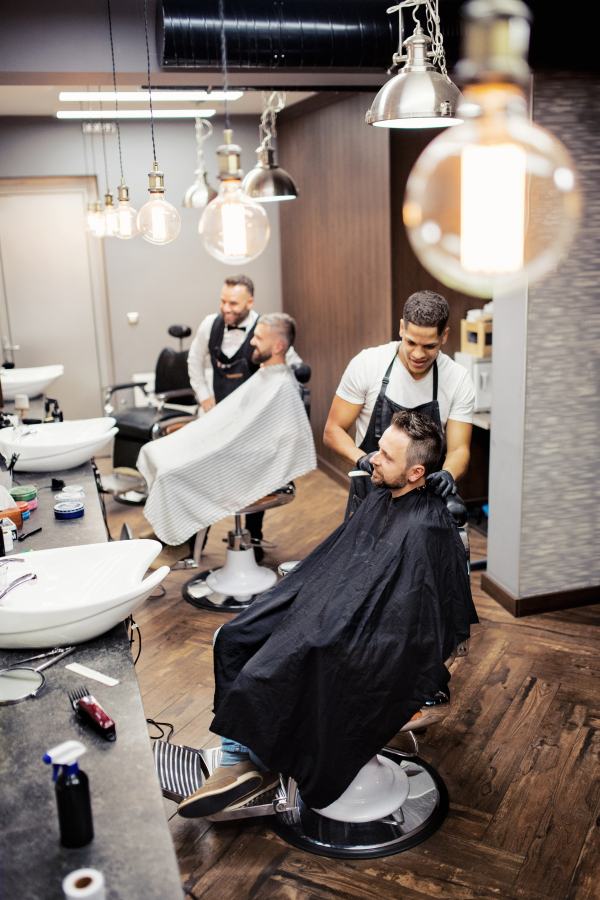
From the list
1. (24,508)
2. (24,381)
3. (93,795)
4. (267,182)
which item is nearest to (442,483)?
(93,795)

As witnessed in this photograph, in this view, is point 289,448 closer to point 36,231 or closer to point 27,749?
point 27,749

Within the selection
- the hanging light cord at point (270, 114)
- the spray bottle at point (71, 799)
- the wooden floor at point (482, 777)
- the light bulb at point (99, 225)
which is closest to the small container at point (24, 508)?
the wooden floor at point (482, 777)

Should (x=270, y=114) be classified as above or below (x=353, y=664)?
above

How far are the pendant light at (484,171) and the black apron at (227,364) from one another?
284 cm

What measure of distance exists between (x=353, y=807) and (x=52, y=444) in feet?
5.63

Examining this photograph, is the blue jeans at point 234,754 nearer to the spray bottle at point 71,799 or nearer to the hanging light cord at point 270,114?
the spray bottle at point 71,799

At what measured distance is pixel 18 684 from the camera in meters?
1.45

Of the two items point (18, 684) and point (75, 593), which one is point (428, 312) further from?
point (18, 684)

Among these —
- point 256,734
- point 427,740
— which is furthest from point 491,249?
point 427,740

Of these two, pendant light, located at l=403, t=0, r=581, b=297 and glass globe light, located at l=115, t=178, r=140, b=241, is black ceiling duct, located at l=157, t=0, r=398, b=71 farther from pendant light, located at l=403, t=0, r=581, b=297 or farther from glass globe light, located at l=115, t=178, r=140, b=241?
pendant light, located at l=403, t=0, r=581, b=297

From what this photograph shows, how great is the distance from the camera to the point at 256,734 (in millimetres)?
1771

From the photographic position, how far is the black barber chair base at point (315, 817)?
185 centimetres

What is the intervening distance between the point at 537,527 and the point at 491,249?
2376 mm

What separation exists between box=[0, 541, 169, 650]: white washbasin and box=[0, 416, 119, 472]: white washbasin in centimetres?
106
